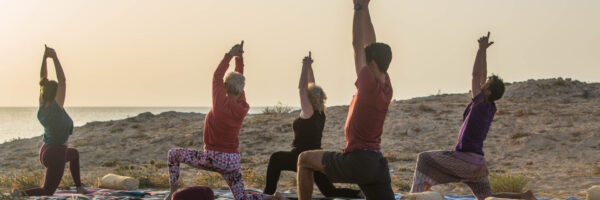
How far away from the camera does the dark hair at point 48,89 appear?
788cm

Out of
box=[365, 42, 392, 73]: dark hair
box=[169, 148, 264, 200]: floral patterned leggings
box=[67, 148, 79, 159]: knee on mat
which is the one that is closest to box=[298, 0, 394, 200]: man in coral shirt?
box=[365, 42, 392, 73]: dark hair

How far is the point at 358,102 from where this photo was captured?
5363 millimetres

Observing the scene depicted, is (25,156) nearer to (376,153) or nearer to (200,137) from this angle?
(200,137)

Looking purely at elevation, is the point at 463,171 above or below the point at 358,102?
below

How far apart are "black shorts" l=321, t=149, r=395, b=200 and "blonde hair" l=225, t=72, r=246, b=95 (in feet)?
4.97

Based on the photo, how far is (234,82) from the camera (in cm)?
679

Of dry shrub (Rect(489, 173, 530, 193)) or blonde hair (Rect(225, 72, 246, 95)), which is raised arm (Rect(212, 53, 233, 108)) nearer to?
blonde hair (Rect(225, 72, 246, 95))

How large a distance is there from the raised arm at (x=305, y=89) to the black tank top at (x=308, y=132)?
0.08m

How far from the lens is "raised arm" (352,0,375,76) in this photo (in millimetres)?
5316

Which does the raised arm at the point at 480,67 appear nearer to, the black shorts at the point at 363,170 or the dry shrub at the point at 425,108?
the black shorts at the point at 363,170

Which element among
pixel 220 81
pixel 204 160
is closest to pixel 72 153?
pixel 204 160

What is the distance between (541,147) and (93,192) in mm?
11648

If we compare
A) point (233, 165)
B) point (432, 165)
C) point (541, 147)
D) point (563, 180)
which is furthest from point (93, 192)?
point (541, 147)

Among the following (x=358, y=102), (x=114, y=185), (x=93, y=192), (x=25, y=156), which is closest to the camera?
(x=358, y=102)
